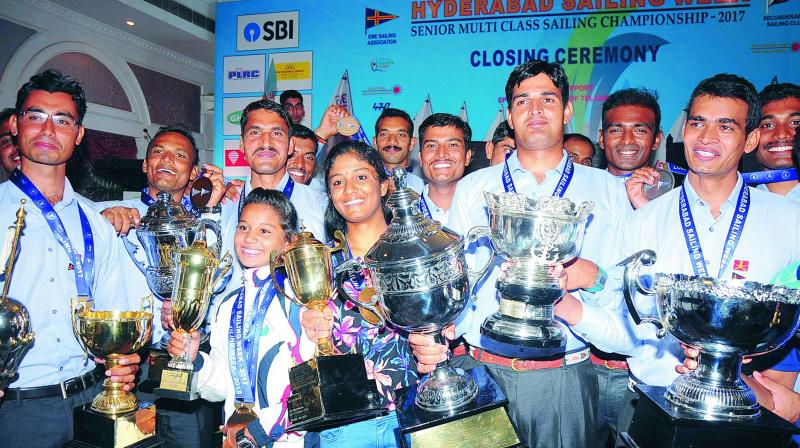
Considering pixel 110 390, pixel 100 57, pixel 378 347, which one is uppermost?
pixel 100 57

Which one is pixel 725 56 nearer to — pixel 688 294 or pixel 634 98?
pixel 634 98

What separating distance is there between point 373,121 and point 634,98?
4220 millimetres

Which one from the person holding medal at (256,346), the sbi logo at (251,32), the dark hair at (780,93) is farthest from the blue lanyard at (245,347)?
the sbi logo at (251,32)

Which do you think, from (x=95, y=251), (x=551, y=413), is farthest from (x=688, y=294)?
(x=95, y=251)

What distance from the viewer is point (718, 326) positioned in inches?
54.2

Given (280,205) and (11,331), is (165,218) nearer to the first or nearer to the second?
(280,205)

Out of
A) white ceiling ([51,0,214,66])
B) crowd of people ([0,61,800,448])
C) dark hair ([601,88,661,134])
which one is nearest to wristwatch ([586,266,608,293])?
crowd of people ([0,61,800,448])

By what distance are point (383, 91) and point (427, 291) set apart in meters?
5.80

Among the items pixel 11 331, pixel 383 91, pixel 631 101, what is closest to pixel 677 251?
pixel 631 101

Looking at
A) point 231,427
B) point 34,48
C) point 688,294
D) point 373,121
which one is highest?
point 34,48

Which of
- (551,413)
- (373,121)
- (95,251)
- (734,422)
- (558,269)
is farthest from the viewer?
(373,121)

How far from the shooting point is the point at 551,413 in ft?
7.18

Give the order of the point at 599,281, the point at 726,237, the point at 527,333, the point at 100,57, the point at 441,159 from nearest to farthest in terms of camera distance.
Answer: the point at 527,333 → the point at 599,281 → the point at 726,237 → the point at 441,159 → the point at 100,57

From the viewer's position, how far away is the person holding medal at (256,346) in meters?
2.03
